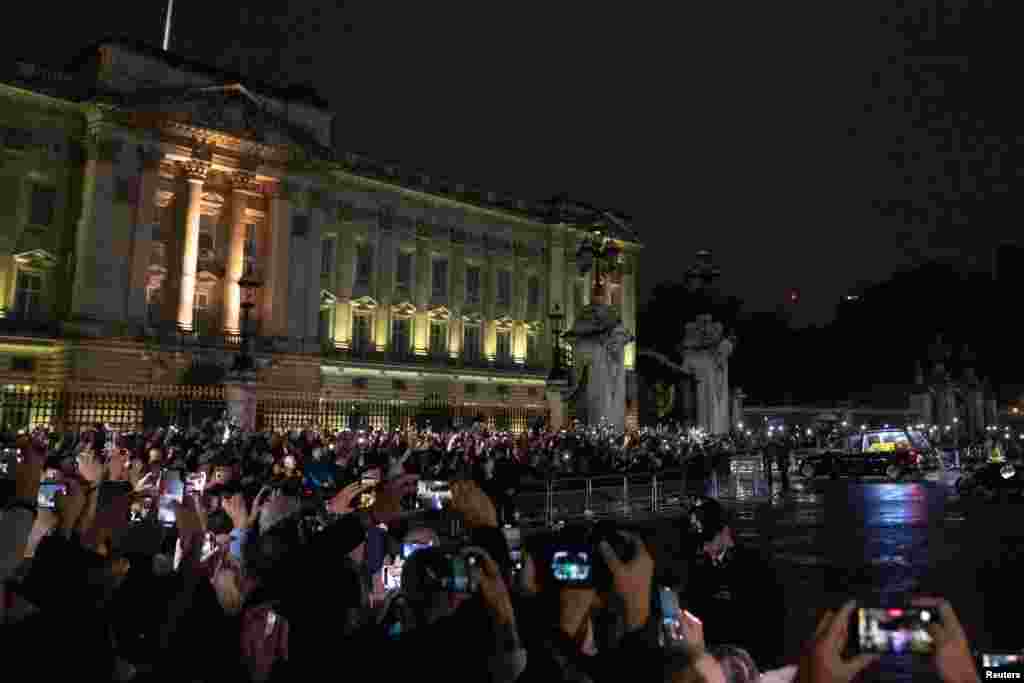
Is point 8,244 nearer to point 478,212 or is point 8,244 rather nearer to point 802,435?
point 478,212

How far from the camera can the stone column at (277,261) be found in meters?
45.8

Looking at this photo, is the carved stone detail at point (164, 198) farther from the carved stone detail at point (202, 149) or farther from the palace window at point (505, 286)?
Result: the palace window at point (505, 286)

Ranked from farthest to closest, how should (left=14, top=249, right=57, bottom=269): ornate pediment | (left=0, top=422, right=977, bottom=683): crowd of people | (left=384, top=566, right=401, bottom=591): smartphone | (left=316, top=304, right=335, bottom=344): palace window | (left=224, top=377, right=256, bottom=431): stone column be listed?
(left=316, top=304, right=335, bottom=344): palace window, (left=14, top=249, right=57, bottom=269): ornate pediment, (left=224, top=377, right=256, bottom=431): stone column, (left=384, top=566, right=401, bottom=591): smartphone, (left=0, top=422, right=977, bottom=683): crowd of people

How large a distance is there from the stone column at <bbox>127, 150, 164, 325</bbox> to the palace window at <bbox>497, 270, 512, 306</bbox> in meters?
27.2

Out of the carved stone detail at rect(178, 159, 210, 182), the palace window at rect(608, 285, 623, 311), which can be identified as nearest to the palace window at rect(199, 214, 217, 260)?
the carved stone detail at rect(178, 159, 210, 182)

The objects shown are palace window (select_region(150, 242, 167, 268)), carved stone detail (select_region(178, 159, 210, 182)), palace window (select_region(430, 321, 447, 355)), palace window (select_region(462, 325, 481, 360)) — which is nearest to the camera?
palace window (select_region(150, 242, 167, 268))

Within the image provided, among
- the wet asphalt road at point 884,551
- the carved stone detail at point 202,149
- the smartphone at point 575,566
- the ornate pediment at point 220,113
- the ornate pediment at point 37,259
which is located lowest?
the wet asphalt road at point 884,551

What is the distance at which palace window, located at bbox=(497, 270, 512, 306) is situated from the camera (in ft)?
204

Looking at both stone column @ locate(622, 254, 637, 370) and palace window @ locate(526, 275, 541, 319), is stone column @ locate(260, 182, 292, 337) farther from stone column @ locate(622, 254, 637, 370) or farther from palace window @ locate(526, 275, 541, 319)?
stone column @ locate(622, 254, 637, 370)

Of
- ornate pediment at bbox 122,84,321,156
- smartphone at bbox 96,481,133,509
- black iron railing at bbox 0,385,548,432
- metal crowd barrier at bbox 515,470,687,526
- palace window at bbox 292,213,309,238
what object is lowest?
metal crowd barrier at bbox 515,470,687,526

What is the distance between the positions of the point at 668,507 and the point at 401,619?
46.7 ft

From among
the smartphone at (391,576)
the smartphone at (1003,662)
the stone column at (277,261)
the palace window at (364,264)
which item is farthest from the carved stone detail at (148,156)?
the smartphone at (1003,662)

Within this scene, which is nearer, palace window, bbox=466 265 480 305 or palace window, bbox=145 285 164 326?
palace window, bbox=145 285 164 326

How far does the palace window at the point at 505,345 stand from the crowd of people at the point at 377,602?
185 ft
